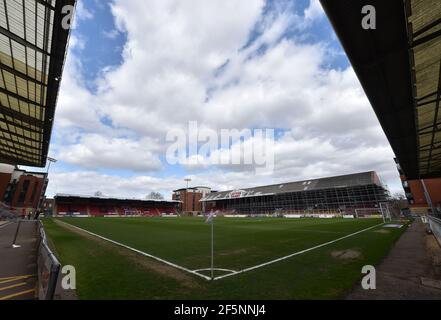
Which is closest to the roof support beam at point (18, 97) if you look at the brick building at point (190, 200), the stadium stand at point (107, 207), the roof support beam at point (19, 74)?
the roof support beam at point (19, 74)

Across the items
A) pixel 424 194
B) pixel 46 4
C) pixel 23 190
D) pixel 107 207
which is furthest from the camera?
pixel 107 207

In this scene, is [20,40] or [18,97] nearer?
[20,40]

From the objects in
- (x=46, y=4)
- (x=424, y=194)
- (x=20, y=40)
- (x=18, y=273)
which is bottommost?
(x=18, y=273)

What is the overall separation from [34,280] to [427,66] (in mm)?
13027

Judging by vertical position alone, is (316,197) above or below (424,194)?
above

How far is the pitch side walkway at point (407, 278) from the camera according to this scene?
5.64 m

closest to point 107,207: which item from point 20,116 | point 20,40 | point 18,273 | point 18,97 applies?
point 20,116

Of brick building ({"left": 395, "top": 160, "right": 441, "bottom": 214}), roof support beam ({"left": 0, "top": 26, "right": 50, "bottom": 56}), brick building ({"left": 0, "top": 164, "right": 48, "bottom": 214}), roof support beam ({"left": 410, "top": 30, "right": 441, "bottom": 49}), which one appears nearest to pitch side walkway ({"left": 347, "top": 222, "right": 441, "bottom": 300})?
roof support beam ({"left": 410, "top": 30, "right": 441, "bottom": 49})

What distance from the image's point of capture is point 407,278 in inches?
284

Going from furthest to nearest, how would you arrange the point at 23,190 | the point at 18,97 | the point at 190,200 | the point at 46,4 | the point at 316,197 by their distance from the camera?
the point at 190,200 < the point at 316,197 < the point at 23,190 < the point at 18,97 < the point at 46,4

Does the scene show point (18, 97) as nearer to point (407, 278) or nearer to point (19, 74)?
point (19, 74)

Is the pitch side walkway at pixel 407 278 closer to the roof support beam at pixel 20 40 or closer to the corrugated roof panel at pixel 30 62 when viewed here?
the corrugated roof panel at pixel 30 62
